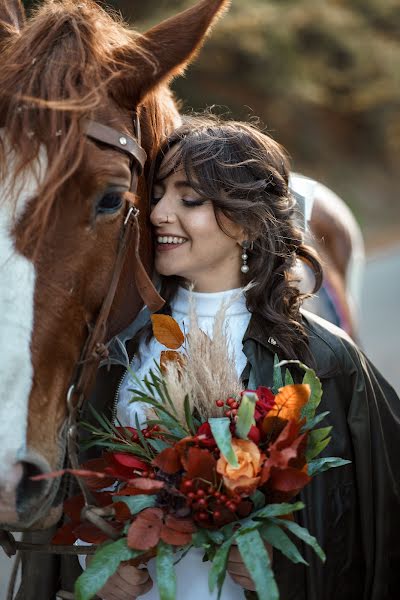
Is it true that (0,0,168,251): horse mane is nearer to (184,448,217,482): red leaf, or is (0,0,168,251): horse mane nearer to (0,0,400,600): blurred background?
(184,448,217,482): red leaf

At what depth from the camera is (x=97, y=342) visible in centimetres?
190

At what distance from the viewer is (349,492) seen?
2.11 metres

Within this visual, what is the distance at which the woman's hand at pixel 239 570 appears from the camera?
1.80 meters

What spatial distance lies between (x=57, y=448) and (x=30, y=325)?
31 cm

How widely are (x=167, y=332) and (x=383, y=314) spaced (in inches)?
305

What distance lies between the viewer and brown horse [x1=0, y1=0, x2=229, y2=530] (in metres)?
1.66

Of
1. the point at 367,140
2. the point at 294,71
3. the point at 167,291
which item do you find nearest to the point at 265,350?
the point at 167,291

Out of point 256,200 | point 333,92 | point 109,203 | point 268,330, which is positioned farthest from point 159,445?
point 333,92

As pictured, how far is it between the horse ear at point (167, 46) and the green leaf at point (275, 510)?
3.72ft

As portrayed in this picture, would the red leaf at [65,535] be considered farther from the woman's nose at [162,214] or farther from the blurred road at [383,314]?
the blurred road at [383,314]

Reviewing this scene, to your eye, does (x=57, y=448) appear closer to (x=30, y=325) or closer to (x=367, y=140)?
(x=30, y=325)

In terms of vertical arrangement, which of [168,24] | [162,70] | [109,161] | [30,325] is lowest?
[30,325]

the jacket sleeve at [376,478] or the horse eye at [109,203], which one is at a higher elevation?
the horse eye at [109,203]

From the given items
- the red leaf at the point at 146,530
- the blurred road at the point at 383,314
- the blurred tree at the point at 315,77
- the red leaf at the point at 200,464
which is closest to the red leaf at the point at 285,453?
the red leaf at the point at 200,464
